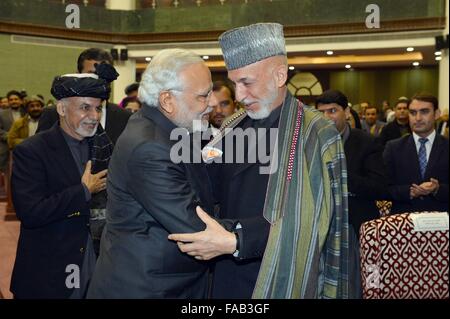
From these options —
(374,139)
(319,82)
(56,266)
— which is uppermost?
(319,82)

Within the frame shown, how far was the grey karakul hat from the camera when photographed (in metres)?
2.06

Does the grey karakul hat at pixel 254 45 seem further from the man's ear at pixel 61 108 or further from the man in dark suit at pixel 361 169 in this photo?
the man in dark suit at pixel 361 169

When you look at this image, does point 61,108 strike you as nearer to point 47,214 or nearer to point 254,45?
point 47,214

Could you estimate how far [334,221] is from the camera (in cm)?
192

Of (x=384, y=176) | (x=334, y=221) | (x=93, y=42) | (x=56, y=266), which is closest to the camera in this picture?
(x=334, y=221)

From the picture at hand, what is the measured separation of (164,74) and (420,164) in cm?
Result: 248

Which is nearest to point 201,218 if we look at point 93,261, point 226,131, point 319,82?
point 226,131

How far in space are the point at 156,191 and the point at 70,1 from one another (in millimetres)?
13391

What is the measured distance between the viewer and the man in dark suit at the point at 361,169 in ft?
11.9

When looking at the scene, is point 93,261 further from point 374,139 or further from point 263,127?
point 374,139

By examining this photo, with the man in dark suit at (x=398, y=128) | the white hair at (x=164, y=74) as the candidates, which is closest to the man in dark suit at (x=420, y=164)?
the man in dark suit at (x=398, y=128)

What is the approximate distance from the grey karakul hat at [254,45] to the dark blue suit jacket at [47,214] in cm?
96

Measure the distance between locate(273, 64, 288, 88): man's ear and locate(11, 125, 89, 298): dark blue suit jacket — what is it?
3.38 feet
